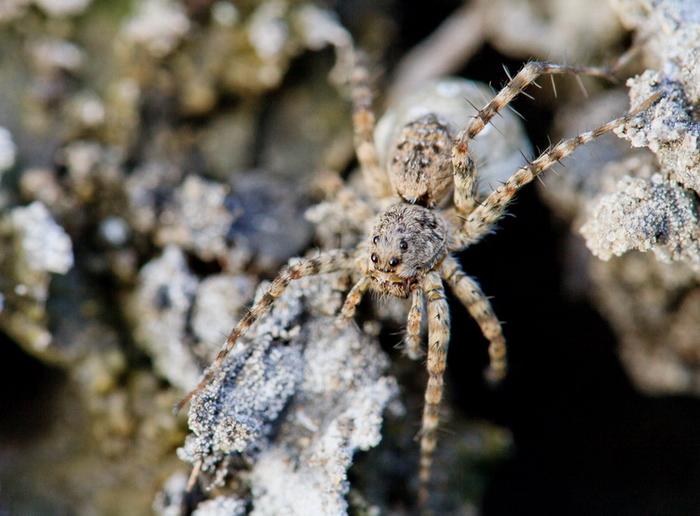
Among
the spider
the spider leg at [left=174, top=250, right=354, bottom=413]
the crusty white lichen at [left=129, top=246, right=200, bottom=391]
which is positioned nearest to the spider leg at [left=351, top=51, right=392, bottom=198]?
the spider

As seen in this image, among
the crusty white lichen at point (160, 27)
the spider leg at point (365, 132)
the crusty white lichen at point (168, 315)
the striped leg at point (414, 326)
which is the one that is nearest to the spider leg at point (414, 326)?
the striped leg at point (414, 326)

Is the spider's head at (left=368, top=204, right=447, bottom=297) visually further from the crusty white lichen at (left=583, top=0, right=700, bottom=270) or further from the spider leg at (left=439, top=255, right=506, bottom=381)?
the crusty white lichen at (left=583, top=0, right=700, bottom=270)

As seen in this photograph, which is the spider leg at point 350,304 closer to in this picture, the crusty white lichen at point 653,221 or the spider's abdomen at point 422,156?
the spider's abdomen at point 422,156

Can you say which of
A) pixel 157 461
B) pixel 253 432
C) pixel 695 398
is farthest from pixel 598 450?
pixel 157 461

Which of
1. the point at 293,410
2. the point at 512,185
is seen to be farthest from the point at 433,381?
the point at 512,185

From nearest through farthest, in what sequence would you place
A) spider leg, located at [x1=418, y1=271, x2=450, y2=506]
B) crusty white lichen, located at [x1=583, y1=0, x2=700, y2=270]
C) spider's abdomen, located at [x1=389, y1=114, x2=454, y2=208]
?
crusty white lichen, located at [x1=583, y1=0, x2=700, y2=270] < spider leg, located at [x1=418, y1=271, x2=450, y2=506] < spider's abdomen, located at [x1=389, y1=114, x2=454, y2=208]

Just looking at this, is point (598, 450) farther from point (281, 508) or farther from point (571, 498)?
point (281, 508)
